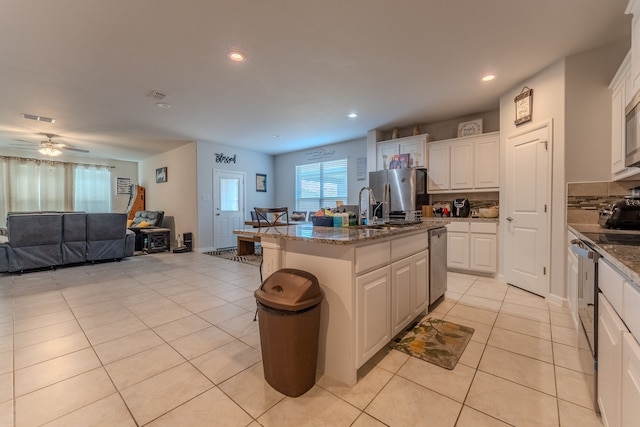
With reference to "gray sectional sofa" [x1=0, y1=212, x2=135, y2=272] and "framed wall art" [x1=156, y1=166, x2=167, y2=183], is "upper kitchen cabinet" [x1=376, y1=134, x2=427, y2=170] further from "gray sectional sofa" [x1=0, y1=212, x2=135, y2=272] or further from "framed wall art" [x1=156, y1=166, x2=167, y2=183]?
"framed wall art" [x1=156, y1=166, x2=167, y2=183]

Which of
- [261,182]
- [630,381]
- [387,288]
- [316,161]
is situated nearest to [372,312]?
[387,288]

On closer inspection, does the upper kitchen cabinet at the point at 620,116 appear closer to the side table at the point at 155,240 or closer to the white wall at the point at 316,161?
the white wall at the point at 316,161

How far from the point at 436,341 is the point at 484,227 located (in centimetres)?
247

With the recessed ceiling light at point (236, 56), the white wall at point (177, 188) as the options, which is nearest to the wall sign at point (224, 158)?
the white wall at point (177, 188)

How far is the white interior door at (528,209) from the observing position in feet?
10.0

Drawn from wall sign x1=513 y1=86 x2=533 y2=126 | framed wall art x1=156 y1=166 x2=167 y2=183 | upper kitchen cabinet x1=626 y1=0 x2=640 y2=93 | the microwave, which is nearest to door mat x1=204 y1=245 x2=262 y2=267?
framed wall art x1=156 y1=166 x2=167 y2=183

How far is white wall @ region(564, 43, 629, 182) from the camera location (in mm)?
2695

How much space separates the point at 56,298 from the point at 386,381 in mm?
3927

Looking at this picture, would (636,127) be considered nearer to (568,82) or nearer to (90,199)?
(568,82)

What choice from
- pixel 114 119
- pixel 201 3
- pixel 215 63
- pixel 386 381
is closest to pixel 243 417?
pixel 386 381

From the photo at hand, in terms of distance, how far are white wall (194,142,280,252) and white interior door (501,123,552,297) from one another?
19.5 ft

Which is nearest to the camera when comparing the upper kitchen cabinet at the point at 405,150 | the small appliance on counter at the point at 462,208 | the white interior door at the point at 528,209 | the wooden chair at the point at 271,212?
the white interior door at the point at 528,209

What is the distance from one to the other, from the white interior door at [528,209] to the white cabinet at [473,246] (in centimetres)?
27

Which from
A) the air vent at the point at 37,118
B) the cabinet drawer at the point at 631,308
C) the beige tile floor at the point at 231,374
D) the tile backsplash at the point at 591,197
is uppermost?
the air vent at the point at 37,118
